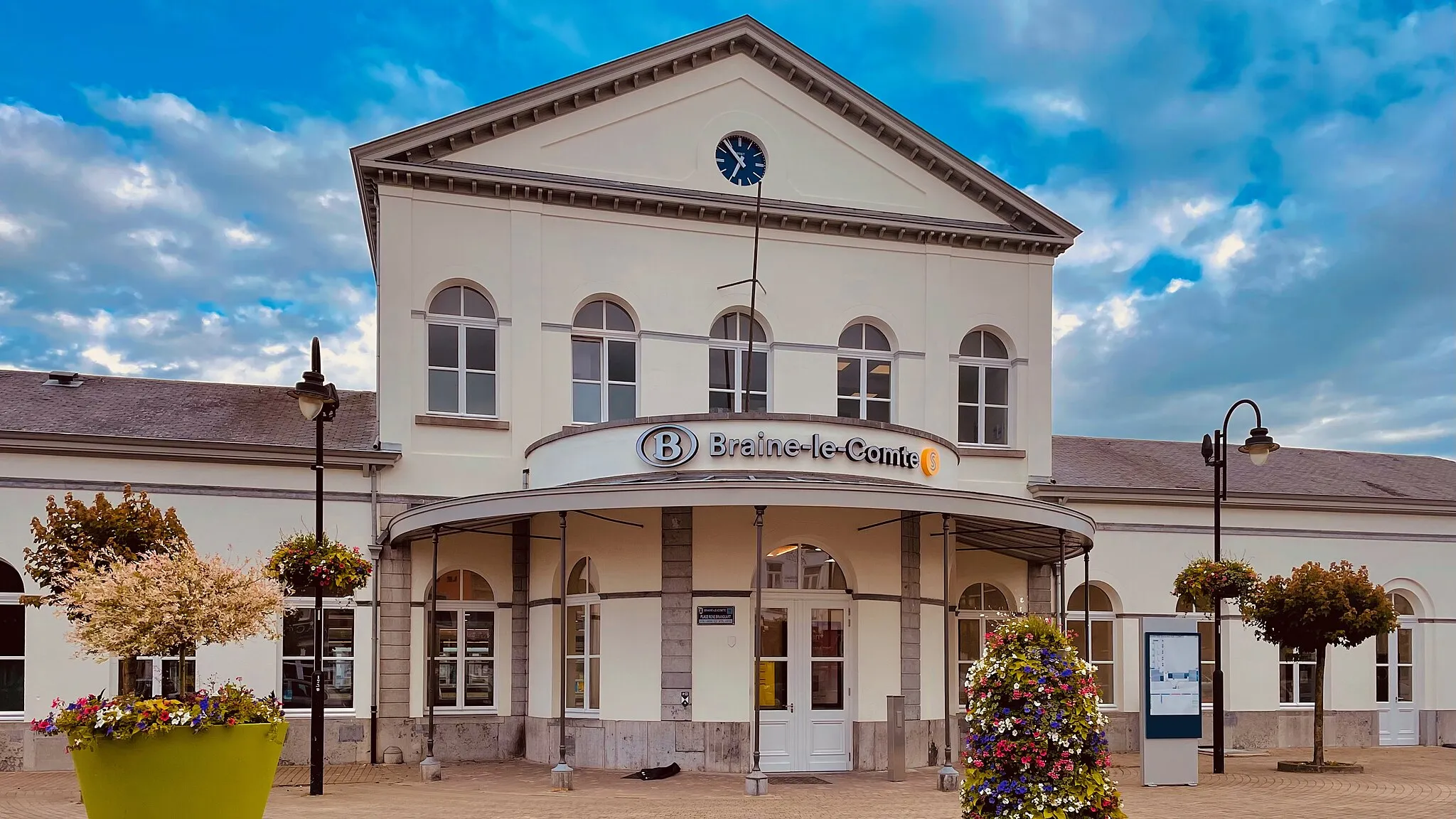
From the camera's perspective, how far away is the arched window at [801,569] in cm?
1736

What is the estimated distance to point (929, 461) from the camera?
57.5 feet

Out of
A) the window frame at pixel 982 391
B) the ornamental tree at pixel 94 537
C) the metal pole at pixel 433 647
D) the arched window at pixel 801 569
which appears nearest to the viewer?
the ornamental tree at pixel 94 537

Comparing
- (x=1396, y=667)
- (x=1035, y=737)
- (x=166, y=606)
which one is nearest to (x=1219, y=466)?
(x=1396, y=667)

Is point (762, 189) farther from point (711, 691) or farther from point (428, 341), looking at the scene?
point (711, 691)

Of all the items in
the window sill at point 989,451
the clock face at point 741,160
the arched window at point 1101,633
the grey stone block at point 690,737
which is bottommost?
the grey stone block at point 690,737

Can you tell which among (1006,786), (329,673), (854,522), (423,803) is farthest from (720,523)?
(1006,786)

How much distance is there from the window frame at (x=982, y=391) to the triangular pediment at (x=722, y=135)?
207 centimetres

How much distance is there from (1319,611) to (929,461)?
597 cm

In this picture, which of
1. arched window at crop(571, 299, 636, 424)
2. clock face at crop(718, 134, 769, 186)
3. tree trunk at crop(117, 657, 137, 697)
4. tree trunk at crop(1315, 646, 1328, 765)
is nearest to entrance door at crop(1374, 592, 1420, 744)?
tree trunk at crop(1315, 646, 1328, 765)

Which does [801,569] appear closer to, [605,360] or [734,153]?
[605,360]

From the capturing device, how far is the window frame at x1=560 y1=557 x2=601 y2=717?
57.0 ft

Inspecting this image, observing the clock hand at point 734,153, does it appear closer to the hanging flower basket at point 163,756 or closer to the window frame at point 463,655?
the window frame at point 463,655

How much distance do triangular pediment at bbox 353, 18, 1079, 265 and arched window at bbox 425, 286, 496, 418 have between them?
2.12 metres

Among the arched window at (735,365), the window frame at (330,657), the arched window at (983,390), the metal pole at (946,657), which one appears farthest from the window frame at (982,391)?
the window frame at (330,657)
